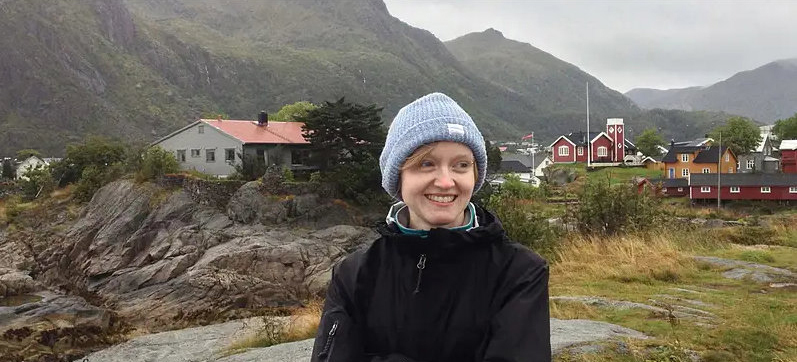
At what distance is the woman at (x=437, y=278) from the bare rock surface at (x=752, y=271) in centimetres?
802

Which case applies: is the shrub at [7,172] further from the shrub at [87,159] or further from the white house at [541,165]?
the white house at [541,165]

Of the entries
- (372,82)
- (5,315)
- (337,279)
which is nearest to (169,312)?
(5,315)

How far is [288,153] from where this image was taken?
38375 mm

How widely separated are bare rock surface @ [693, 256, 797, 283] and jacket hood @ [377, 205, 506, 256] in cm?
805

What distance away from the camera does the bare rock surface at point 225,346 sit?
17.8 feet

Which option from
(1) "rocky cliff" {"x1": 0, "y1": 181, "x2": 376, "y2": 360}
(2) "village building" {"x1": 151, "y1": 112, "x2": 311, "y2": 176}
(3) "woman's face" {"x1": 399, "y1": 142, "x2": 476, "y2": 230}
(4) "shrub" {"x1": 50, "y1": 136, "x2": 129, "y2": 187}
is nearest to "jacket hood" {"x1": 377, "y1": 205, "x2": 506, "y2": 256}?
(3) "woman's face" {"x1": 399, "y1": 142, "x2": 476, "y2": 230}

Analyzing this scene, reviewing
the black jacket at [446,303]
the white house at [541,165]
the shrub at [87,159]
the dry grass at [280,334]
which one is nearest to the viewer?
the black jacket at [446,303]

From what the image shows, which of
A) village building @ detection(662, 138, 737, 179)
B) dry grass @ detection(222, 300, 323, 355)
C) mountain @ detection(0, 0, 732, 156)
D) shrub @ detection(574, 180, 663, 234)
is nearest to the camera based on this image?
dry grass @ detection(222, 300, 323, 355)

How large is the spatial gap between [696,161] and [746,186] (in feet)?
31.5

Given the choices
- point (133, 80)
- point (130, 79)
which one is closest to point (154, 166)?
point (133, 80)

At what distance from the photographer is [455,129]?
7.63 ft

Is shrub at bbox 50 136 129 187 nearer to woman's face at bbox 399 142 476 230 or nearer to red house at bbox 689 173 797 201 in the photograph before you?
woman's face at bbox 399 142 476 230

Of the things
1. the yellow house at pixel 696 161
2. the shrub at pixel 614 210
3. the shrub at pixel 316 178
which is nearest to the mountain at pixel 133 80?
the yellow house at pixel 696 161

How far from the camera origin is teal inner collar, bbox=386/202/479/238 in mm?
2289
